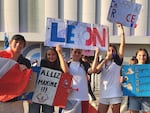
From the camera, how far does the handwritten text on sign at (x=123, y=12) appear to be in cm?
587

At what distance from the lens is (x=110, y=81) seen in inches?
211

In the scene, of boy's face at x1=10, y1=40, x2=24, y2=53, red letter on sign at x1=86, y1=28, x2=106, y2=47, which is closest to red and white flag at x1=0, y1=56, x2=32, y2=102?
boy's face at x1=10, y1=40, x2=24, y2=53

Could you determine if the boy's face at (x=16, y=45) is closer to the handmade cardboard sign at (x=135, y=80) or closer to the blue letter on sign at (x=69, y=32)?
the blue letter on sign at (x=69, y=32)

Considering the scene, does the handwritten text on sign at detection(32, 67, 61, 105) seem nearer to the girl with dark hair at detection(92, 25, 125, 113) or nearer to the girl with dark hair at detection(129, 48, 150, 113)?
the girl with dark hair at detection(92, 25, 125, 113)

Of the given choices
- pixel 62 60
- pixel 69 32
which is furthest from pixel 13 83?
pixel 69 32

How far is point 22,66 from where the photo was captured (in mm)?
4723

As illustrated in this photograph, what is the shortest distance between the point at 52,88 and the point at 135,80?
133cm

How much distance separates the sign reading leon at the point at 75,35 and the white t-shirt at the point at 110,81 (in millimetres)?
351

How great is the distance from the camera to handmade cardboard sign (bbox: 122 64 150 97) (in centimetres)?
551

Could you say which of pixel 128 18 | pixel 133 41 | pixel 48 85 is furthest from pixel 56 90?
pixel 133 41

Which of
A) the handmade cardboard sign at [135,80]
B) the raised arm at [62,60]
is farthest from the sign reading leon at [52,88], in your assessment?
A: the handmade cardboard sign at [135,80]

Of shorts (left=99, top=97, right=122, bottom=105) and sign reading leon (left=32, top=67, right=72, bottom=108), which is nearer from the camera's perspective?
sign reading leon (left=32, top=67, right=72, bottom=108)

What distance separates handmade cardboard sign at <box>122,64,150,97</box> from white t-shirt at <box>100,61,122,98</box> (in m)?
0.19

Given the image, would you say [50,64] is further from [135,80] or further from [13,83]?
[135,80]
